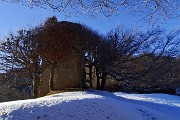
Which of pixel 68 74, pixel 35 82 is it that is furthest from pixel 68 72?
pixel 35 82

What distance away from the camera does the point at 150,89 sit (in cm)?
3262

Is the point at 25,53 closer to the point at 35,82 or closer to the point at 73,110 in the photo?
the point at 35,82

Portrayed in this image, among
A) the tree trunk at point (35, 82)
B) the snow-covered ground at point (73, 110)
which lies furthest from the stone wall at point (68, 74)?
the snow-covered ground at point (73, 110)

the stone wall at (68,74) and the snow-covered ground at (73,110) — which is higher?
the stone wall at (68,74)

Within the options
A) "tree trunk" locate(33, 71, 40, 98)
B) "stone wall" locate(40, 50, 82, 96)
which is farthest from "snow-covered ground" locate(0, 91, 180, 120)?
"tree trunk" locate(33, 71, 40, 98)

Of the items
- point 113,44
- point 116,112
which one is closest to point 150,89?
point 113,44

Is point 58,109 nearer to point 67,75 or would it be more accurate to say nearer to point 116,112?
point 116,112

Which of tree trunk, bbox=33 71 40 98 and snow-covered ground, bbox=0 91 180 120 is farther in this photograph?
tree trunk, bbox=33 71 40 98

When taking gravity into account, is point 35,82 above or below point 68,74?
below

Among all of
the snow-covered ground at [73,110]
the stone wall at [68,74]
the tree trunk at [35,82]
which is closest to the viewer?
the snow-covered ground at [73,110]

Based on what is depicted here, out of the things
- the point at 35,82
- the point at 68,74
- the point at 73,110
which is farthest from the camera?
the point at 35,82

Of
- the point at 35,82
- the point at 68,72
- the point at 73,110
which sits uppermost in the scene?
the point at 68,72

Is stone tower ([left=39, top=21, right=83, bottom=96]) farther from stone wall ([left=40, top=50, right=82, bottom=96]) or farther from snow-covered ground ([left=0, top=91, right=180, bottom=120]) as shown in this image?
snow-covered ground ([left=0, top=91, right=180, bottom=120])

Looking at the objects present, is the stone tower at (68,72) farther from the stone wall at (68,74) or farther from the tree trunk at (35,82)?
the tree trunk at (35,82)
